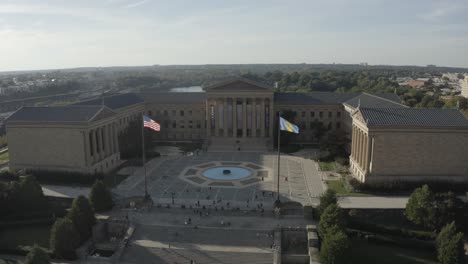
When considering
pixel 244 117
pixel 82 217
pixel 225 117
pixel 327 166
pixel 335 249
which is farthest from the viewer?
pixel 225 117

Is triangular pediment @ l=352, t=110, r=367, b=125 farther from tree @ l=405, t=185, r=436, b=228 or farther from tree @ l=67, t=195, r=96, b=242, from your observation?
tree @ l=67, t=195, r=96, b=242

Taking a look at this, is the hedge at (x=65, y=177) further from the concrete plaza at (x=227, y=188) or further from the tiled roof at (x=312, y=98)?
the tiled roof at (x=312, y=98)

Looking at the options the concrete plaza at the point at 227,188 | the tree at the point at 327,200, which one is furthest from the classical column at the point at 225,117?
the tree at the point at 327,200

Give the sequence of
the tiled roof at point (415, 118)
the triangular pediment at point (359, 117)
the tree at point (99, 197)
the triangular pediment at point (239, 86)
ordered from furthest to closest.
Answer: the triangular pediment at point (239, 86) → the triangular pediment at point (359, 117) → the tiled roof at point (415, 118) → the tree at point (99, 197)

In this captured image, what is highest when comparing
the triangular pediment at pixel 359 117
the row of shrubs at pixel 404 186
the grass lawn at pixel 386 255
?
the triangular pediment at pixel 359 117

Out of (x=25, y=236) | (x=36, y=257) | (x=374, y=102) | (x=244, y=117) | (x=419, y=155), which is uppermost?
(x=374, y=102)

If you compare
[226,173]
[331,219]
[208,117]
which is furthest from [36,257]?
[208,117]

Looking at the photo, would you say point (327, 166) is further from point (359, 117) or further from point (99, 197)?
point (99, 197)
